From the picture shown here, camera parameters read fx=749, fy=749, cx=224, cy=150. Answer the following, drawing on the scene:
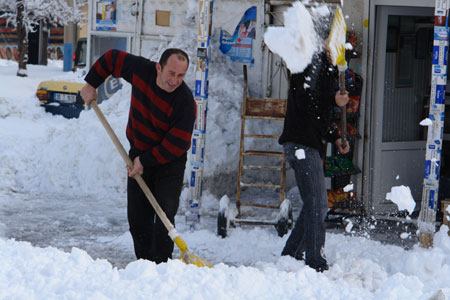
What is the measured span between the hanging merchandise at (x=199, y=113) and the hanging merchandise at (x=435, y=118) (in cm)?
237

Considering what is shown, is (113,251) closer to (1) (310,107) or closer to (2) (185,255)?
(2) (185,255)

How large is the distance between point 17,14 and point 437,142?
83.5ft

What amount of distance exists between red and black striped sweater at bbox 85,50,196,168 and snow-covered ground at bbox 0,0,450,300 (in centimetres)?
89

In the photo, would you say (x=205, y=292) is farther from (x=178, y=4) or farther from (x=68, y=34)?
(x=68, y=34)

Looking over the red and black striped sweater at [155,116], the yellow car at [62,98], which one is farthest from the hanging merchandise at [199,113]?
the yellow car at [62,98]

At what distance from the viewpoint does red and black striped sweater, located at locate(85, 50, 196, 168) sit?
5.45m

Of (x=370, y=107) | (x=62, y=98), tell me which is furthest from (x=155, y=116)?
(x=62, y=98)

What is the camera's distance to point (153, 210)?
19.0 feet

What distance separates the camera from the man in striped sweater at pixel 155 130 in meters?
A: 5.45

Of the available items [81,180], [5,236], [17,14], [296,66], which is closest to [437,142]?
[296,66]

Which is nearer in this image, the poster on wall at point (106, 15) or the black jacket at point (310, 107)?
the black jacket at point (310, 107)

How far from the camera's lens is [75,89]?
1641 centimetres

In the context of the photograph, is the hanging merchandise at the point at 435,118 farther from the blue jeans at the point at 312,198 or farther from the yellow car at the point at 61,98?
the yellow car at the point at 61,98

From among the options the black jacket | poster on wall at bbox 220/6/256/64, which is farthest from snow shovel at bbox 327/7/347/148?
poster on wall at bbox 220/6/256/64
